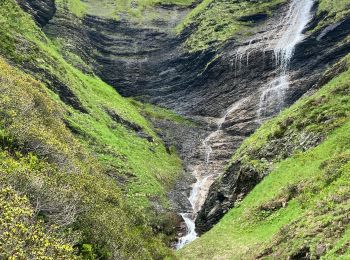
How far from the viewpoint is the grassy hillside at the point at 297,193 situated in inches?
664

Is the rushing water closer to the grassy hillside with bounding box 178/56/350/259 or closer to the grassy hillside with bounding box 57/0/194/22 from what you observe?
the grassy hillside with bounding box 178/56/350/259

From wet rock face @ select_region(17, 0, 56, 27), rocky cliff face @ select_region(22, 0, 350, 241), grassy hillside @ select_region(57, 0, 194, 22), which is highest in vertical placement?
wet rock face @ select_region(17, 0, 56, 27)

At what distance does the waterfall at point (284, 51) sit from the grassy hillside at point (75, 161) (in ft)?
56.5

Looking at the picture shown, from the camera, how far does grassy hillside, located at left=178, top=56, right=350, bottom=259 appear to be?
55.3 feet

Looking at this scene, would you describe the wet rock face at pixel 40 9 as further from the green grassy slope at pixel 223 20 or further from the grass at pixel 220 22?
the green grassy slope at pixel 223 20

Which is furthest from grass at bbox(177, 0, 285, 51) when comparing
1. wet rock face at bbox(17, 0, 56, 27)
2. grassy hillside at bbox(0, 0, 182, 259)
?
wet rock face at bbox(17, 0, 56, 27)

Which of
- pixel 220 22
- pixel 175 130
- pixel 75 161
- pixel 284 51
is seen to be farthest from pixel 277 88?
pixel 75 161

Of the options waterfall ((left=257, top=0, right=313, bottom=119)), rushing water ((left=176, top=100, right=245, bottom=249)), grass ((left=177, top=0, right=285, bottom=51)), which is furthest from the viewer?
grass ((left=177, top=0, right=285, bottom=51))

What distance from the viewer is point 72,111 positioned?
156 feet

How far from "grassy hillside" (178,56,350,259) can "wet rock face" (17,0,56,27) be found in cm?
5500

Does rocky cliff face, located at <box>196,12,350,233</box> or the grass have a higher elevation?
the grass

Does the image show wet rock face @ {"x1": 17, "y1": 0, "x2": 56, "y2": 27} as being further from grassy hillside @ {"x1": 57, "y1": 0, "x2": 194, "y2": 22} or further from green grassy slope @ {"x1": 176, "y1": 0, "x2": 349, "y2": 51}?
green grassy slope @ {"x1": 176, "y1": 0, "x2": 349, "y2": 51}

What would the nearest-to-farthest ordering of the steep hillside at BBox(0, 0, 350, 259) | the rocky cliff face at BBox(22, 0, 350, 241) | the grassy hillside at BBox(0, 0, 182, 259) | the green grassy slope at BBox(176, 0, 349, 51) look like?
1. the grassy hillside at BBox(0, 0, 182, 259)
2. the steep hillside at BBox(0, 0, 350, 259)
3. the rocky cliff face at BBox(22, 0, 350, 241)
4. the green grassy slope at BBox(176, 0, 349, 51)

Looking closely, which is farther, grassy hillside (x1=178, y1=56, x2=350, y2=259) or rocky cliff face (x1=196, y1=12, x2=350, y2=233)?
rocky cliff face (x1=196, y1=12, x2=350, y2=233)
